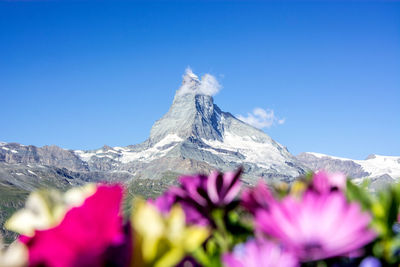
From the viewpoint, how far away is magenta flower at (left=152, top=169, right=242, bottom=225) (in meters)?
1.25

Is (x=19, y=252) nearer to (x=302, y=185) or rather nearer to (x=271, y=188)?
(x=302, y=185)

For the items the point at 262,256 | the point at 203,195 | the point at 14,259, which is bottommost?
the point at 262,256

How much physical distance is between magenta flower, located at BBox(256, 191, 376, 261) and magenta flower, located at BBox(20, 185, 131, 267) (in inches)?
13.8

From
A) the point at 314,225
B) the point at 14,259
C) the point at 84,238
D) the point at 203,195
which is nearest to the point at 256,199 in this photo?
the point at 203,195

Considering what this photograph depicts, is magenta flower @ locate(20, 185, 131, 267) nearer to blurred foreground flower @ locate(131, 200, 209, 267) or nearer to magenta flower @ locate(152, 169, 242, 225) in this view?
blurred foreground flower @ locate(131, 200, 209, 267)

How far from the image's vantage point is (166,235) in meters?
0.86

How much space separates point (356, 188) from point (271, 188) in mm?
435

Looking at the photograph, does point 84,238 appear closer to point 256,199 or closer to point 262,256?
point 262,256

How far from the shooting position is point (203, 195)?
50.1 inches

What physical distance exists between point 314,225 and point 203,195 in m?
0.44

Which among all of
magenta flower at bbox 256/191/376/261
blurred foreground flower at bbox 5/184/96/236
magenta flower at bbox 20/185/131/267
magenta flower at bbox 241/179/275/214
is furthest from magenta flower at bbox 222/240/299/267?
blurred foreground flower at bbox 5/184/96/236

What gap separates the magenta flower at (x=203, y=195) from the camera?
125 centimetres

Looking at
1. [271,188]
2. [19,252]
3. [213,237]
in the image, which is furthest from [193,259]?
[271,188]

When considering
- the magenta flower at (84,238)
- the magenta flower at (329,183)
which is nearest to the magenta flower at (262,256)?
the magenta flower at (84,238)
